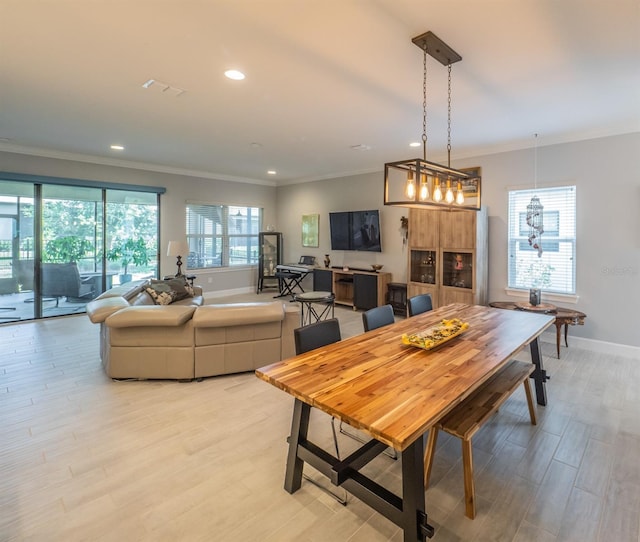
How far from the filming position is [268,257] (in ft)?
28.8

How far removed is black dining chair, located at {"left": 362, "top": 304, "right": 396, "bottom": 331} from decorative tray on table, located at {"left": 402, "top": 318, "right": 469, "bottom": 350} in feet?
1.40

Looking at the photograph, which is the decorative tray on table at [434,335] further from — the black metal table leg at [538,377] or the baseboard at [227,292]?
the baseboard at [227,292]

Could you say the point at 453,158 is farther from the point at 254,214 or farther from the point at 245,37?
the point at 254,214

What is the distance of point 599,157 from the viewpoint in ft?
14.4

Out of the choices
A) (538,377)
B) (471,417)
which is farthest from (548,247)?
(471,417)

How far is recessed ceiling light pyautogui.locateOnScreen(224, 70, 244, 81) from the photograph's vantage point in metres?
2.93

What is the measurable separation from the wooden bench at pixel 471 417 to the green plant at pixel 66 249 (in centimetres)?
653

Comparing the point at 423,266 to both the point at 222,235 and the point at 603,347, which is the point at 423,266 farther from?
the point at 222,235

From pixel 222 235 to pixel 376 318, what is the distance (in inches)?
241

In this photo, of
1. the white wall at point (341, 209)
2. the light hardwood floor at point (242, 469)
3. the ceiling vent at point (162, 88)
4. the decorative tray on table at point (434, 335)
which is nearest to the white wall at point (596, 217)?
the light hardwood floor at point (242, 469)

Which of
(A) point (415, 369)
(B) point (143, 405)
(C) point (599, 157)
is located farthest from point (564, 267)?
(B) point (143, 405)

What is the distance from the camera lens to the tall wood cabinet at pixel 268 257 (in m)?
8.66

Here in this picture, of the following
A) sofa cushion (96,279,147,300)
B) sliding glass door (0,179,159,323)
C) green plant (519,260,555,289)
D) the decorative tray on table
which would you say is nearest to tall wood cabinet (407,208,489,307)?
green plant (519,260,555,289)

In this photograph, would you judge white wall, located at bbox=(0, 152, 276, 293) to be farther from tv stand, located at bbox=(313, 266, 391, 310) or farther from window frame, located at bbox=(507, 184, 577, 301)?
window frame, located at bbox=(507, 184, 577, 301)
